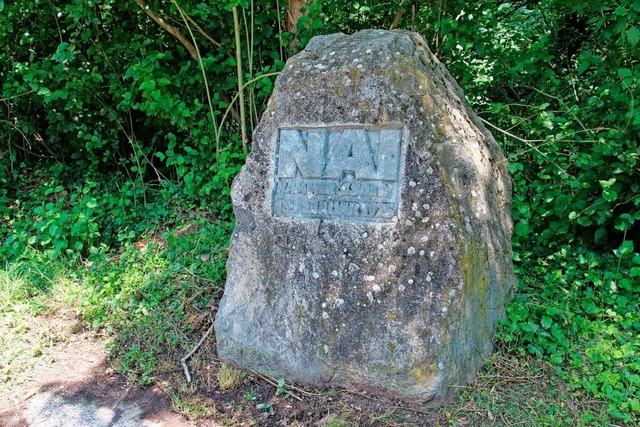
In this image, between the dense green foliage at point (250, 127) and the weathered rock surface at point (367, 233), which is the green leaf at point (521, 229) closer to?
the dense green foliage at point (250, 127)

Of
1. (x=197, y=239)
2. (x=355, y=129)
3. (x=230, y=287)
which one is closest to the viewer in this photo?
(x=355, y=129)

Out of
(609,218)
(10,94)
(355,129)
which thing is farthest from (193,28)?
(609,218)

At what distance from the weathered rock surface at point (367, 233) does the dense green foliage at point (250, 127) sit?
1.68ft

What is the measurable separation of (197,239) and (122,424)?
5.54ft

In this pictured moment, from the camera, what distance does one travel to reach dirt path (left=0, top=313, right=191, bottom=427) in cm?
270

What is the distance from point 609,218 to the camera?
350cm

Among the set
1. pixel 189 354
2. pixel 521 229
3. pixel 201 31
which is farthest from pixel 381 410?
pixel 201 31

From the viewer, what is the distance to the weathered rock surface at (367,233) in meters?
2.53

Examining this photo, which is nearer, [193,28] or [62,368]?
[62,368]

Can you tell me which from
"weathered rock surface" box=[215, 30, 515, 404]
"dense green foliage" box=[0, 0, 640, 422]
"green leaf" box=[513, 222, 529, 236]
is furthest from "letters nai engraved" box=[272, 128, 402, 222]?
"green leaf" box=[513, 222, 529, 236]

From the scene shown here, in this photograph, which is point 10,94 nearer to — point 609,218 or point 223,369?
point 223,369

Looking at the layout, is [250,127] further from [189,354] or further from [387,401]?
[387,401]

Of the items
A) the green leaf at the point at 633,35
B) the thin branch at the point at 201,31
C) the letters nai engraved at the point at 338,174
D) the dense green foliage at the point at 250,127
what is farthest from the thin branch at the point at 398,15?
the letters nai engraved at the point at 338,174

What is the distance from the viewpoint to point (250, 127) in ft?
15.7
